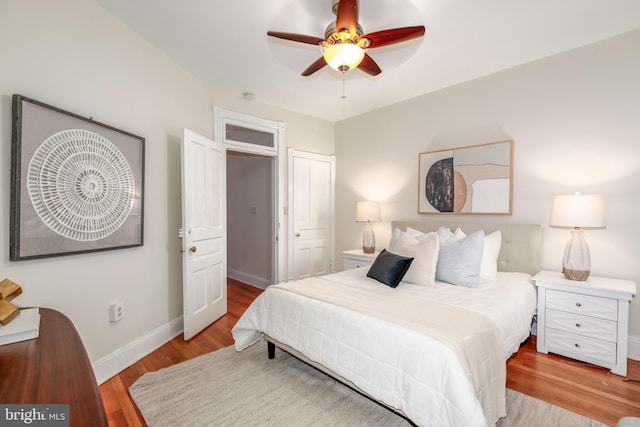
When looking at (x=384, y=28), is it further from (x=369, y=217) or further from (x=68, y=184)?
(x=68, y=184)

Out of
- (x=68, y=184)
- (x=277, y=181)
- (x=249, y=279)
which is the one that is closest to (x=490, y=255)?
(x=277, y=181)

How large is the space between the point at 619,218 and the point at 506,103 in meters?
1.44

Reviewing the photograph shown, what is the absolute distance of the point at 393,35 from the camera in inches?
74.8

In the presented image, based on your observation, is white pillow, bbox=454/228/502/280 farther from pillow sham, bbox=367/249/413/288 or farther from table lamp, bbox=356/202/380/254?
table lamp, bbox=356/202/380/254

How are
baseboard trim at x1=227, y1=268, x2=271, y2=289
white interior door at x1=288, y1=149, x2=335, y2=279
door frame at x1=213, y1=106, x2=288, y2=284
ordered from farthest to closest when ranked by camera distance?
baseboard trim at x1=227, y1=268, x2=271, y2=289 < white interior door at x1=288, y1=149, x2=335, y2=279 < door frame at x1=213, y1=106, x2=288, y2=284

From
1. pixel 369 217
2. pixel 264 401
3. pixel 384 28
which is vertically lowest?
pixel 264 401

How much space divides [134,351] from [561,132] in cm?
423

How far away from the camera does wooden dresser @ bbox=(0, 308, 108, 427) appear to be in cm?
78

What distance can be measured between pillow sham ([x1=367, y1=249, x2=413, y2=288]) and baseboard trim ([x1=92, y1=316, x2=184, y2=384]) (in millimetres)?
2007

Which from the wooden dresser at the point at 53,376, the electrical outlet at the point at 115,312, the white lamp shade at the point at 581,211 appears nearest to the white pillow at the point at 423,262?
the white lamp shade at the point at 581,211

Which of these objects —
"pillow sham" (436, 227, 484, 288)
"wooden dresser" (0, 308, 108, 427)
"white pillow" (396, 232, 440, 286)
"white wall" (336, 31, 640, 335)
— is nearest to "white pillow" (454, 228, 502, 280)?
"pillow sham" (436, 227, 484, 288)

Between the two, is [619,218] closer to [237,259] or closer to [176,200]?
[176,200]

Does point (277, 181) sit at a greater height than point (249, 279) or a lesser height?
greater

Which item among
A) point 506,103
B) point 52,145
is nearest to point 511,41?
point 506,103
